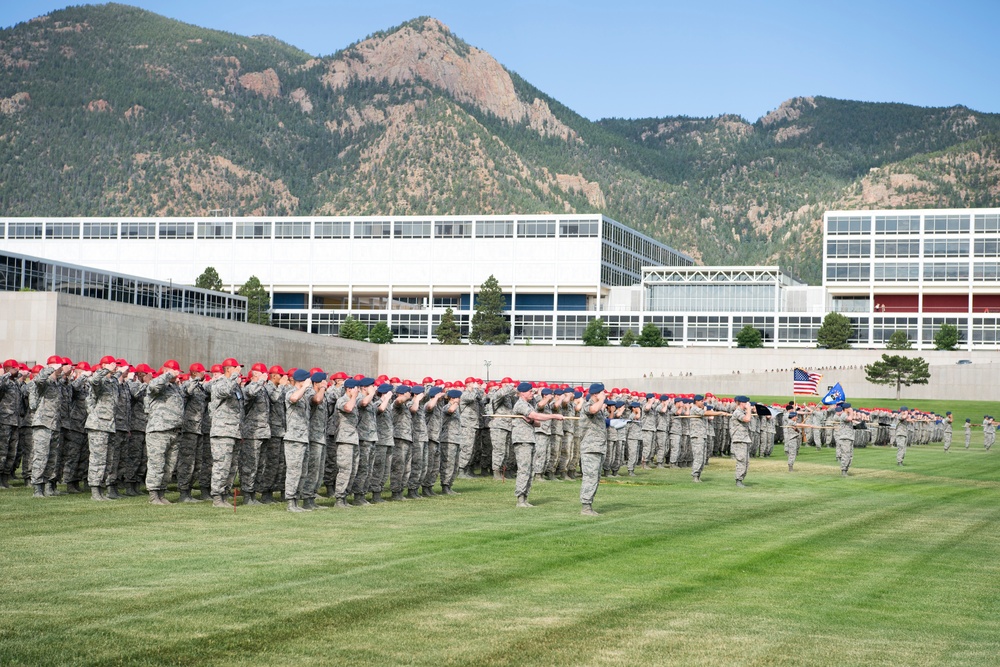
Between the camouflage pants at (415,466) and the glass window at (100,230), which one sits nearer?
the camouflage pants at (415,466)

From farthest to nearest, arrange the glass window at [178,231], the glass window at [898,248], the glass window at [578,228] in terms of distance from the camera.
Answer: the glass window at [178,231]
the glass window at [578,228]
the glass window at [898,248]

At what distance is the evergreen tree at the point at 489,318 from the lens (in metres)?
116

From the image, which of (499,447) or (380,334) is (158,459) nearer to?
(499,447)

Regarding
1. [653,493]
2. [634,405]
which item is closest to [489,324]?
[634,405]

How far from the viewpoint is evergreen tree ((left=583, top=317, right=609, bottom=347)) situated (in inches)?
4441

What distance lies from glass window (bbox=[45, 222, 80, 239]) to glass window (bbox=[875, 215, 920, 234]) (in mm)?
85179

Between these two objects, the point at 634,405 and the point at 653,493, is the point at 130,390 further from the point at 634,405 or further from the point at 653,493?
the point at 634,405

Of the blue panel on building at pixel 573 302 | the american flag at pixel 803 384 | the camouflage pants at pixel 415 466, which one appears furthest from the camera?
the blue panel on building at pixel 573 302

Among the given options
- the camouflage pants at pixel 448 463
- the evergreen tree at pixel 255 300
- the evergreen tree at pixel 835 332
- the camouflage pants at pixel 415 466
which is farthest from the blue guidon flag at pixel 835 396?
the evergreen tree at pixel 255 300

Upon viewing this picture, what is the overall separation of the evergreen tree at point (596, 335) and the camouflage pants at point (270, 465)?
93.2 meters

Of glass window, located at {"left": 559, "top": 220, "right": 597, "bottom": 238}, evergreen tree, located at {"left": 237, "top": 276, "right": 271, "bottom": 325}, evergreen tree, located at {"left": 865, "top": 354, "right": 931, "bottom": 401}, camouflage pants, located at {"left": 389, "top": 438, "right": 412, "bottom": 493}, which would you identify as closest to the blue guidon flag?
camouflage pants, located at {"left": 389, "top": 438, "right": 412, "bottom": 493}

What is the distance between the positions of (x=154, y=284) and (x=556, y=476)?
68.5m

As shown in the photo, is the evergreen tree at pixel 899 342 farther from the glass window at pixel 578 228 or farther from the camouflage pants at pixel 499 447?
the camouflage pants at pixel 499 447

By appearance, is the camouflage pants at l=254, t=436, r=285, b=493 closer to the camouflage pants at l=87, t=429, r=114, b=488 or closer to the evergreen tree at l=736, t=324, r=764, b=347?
the camouflage pants at l=87, t=429, r=114, b=488
